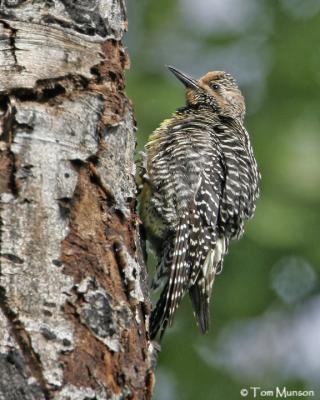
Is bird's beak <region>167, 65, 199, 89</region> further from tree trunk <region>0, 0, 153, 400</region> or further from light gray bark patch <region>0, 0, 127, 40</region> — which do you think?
tree trunk <region>0, 0, 153, 400</region>

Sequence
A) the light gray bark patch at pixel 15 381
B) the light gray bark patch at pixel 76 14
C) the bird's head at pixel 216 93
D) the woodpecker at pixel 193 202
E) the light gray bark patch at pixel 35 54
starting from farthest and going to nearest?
the bird's head at pixel 216 93
the woodpecker at pixel 193 202
the light gray bark patch at pixel 76 14
the light gray bark patch at pixel 35 54
the light gray bark patch at pixel 15 381

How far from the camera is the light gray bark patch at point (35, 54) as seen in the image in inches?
140

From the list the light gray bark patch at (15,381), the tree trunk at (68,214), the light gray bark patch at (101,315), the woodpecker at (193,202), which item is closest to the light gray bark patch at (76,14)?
the tree trunk at (68,214)

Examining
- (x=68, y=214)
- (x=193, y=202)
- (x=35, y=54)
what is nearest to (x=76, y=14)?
(x=35, y=54)

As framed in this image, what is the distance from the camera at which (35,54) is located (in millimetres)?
3602

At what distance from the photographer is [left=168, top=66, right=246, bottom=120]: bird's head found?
6.85m

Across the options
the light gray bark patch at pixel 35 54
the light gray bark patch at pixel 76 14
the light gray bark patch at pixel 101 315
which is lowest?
the light gray bark patch at pixel 101 315

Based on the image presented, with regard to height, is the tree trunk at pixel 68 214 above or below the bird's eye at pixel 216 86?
below

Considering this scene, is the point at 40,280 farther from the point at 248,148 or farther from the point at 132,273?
the point at 248,148

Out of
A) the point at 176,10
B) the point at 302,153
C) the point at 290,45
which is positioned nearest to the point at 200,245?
the point at 302,153

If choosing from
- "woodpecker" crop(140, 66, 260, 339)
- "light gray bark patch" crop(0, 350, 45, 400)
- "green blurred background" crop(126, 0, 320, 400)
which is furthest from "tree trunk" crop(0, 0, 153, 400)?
"green blurred background" crop(126, 0, 320, 400)

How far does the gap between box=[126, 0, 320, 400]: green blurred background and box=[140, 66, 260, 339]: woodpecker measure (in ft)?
2.67

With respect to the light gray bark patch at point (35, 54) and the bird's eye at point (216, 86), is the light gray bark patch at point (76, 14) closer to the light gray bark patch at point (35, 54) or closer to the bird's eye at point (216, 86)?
the light gray bark patch at point (35, 54)

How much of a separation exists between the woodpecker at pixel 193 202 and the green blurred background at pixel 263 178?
813 mm
